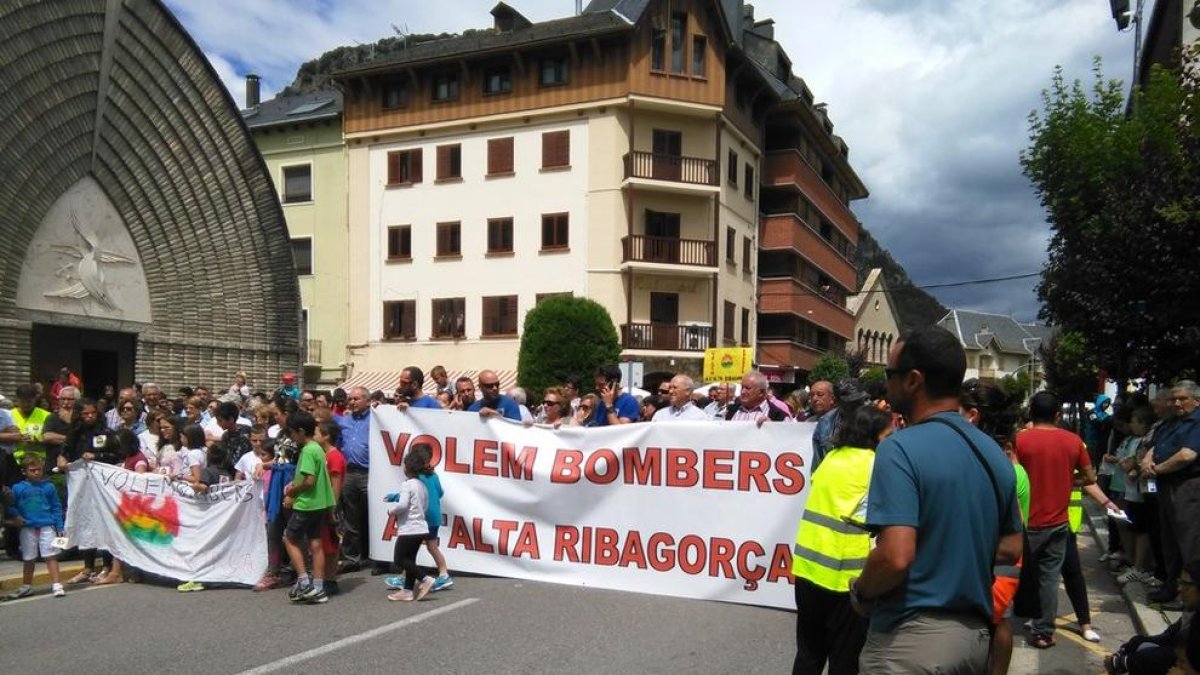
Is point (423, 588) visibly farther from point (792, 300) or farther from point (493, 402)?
point (792, 300)

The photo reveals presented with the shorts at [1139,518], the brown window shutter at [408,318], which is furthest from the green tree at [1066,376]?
the shorts at [1139,518]

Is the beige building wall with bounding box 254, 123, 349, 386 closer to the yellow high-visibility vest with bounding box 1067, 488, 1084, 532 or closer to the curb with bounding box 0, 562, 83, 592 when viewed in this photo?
the curb with bounding box 0, 562, 83, 592

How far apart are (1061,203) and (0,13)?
733 inches

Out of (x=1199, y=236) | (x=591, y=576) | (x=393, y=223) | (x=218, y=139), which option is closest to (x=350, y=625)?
(x=591, y=576)

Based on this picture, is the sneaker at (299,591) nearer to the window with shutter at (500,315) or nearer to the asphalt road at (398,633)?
the asphalt road at (398,633)

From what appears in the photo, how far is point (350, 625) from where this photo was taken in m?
7.00

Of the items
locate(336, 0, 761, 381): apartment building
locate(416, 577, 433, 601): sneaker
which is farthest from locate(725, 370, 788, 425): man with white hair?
locate(336, 0, 761, 381): apartment building

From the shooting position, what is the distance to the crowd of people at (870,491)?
2836 mm

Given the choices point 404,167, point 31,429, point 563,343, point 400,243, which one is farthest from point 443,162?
point 31,429

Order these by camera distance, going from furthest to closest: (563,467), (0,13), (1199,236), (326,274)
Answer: (326,274) → (0,13) → (1199,236) → (563,467)

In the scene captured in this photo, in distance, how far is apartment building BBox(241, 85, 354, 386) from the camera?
39.7 m

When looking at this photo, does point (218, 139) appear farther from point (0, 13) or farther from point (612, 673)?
point (612, 673)

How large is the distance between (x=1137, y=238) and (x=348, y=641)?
930cm

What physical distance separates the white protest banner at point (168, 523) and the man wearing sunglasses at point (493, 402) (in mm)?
2215
